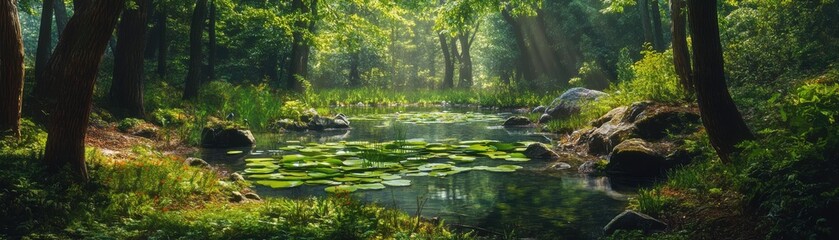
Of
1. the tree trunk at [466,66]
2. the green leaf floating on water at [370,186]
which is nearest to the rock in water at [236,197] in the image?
the green leaf floating on water at [370,186]

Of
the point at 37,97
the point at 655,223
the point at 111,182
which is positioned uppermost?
the point at 37,97

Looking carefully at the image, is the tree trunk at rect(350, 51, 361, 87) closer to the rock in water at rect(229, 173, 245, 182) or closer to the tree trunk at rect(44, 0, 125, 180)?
the rock in water at rect(229, 173, 245, 182)

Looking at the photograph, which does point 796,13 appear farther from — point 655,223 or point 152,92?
point 152,92

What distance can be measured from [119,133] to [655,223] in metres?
10.8

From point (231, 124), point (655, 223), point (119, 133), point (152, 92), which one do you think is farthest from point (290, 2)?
point (655, 223)

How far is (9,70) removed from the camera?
838cm

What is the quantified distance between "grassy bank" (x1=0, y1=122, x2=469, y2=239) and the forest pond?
104cm

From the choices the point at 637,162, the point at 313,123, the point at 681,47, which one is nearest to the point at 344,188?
the point at 637,162

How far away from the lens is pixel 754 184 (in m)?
6.43

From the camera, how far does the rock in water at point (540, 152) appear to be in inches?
517

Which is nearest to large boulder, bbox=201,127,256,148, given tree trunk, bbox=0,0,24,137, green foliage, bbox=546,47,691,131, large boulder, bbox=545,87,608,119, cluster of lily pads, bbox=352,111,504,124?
tree trunk, bbox=0,0,24,137

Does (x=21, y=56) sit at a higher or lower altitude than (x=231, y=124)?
higher

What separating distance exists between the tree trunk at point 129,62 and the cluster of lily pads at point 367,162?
3424 millimetres

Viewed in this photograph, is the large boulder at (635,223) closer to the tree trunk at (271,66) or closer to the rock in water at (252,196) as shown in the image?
the rock in water at (252,196)
